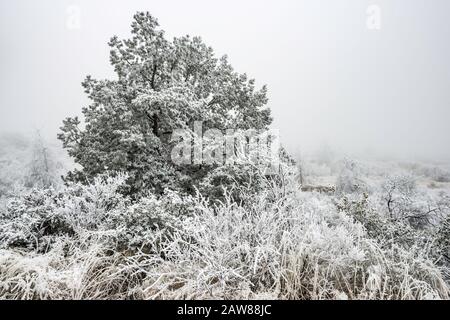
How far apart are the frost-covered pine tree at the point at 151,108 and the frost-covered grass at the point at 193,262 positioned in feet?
8.76

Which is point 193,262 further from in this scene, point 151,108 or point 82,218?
point 151,108

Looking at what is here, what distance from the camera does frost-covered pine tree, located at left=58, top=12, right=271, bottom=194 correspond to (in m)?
7.24

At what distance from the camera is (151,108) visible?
745 centimetres

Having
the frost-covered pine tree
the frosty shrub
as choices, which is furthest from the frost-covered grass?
the frost-covered pine tree

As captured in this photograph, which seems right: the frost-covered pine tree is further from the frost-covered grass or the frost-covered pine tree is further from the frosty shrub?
the frost-covered grass

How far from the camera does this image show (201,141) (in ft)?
24.2

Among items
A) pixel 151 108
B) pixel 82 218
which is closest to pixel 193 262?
pixel 82 218

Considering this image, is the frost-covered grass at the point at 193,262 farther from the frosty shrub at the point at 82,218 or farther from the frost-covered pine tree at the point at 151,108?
the frost-covered pine tree at the point at 151,108

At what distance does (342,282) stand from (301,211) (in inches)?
50.7

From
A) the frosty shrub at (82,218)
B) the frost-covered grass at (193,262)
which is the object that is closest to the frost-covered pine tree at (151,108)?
the frosty shrub at (82,218)

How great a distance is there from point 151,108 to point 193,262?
4.83 metres

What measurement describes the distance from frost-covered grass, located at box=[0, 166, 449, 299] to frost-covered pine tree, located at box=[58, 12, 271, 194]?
2670 mm

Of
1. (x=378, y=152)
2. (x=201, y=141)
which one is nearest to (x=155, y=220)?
(x=201, y=141)
